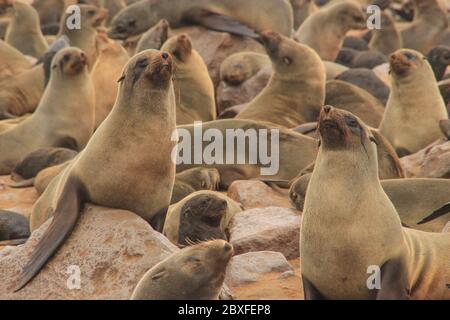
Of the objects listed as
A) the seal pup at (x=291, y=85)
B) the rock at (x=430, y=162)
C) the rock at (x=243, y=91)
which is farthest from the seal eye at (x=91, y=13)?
the rock at (x=430, y=162)

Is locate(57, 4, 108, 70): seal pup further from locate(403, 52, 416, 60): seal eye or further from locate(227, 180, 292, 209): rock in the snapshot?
locate(227, 180, 292, 209): rock

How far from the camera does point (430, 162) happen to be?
9.70 metres

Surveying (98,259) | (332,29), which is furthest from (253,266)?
(332,29)

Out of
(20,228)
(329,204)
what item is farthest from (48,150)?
(329,204)

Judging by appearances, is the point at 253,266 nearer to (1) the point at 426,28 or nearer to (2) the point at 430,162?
(2) the point at 430,162

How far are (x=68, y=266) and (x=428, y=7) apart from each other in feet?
44.9

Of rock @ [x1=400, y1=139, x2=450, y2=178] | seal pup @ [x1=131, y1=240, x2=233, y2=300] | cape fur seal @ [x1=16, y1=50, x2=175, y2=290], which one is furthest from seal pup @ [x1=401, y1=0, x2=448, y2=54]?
seal pup @ [x1=131, y1=240, x2=233, y2=300]

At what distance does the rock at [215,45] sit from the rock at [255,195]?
17.1ft

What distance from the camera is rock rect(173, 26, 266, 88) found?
14.9 metres

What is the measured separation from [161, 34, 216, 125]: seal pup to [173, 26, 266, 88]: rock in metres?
2.10

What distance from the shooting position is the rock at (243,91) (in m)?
13.8

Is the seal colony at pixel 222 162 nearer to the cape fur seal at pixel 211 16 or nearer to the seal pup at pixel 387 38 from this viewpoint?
the cape fur seal at pixel 211 16

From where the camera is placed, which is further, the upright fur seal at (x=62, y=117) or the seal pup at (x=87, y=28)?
the seal pup at (x=87, y=28)

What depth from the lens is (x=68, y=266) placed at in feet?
21.8
